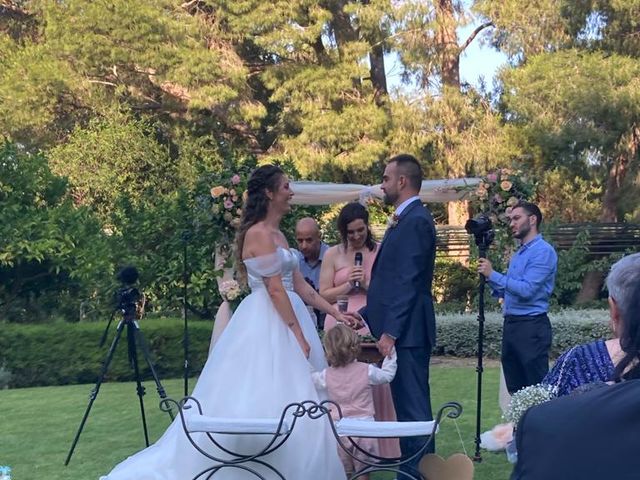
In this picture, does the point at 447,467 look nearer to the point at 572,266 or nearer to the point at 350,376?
the point at 350,376

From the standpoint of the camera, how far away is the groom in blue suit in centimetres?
500

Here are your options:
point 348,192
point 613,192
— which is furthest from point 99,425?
point 613,192

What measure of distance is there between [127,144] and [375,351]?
53.1 feet

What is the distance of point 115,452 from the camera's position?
6719 millimetres

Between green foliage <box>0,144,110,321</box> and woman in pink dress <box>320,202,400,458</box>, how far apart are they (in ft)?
22.1

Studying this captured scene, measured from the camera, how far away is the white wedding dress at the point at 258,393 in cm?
496

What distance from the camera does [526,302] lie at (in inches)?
237

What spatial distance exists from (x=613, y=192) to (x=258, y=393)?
14.7 m

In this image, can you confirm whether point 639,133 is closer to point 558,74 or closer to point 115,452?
point 558,74

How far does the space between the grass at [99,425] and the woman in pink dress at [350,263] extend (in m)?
1.25

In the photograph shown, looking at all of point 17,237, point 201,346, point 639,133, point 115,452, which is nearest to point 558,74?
point 639,133

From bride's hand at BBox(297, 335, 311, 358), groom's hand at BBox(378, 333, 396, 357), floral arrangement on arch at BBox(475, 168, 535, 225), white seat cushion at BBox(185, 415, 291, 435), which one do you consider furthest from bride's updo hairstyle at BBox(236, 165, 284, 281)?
floral arrangement on arch at BBox(475, 168, 535, 225)

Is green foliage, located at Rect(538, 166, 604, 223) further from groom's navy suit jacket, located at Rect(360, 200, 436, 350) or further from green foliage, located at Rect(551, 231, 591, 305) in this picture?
groom's navy suit jacket, located at Rect(360, 200, 436, 350)

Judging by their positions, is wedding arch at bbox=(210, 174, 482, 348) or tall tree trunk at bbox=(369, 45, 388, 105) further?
tall tree trunk at bbox=(369, 45, 388, 105)
